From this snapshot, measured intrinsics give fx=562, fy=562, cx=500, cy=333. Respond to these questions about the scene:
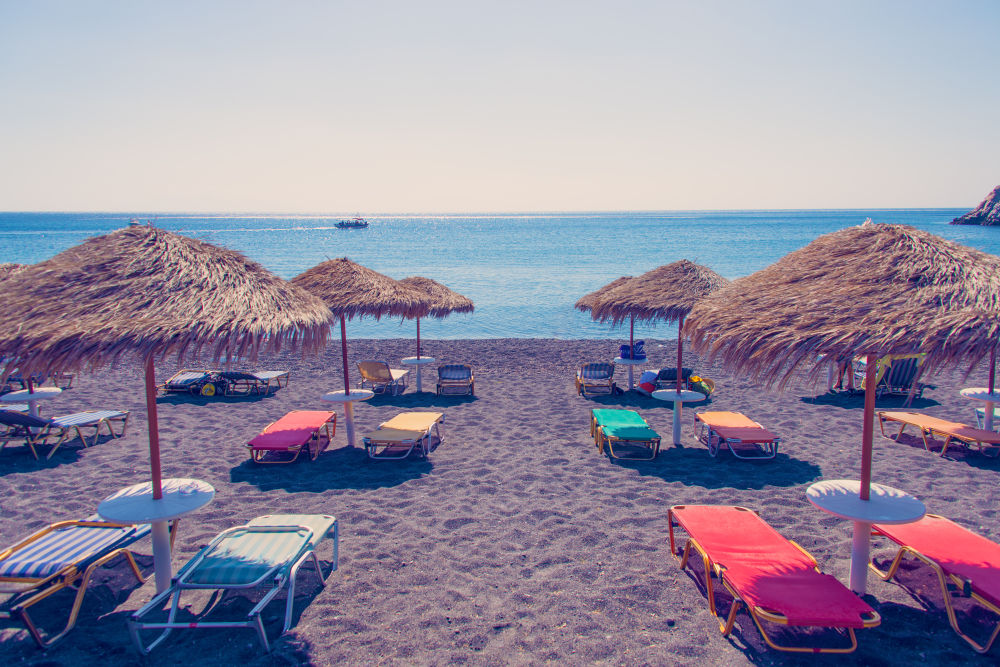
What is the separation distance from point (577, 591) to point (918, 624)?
2344 millimetres

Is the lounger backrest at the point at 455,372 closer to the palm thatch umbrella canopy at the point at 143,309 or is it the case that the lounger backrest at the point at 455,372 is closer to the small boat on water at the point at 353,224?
the palm thatch umbrella canopy at the point at 143,309

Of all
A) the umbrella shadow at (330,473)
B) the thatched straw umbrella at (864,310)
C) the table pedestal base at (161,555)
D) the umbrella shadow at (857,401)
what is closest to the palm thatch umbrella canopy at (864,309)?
the thatched straw umbrella at (864,310)

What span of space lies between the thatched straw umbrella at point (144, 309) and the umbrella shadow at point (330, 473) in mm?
2299

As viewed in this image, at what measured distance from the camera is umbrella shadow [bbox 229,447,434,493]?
6.52 meters

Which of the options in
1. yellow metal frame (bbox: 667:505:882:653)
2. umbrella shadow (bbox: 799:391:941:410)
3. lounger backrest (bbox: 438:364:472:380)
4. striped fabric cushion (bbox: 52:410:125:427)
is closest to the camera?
yellow metal frame (bbox: 667:505:882:653)

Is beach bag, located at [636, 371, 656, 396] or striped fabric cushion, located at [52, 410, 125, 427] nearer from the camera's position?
striped fabric cushion, located at [52, 410, 125, 427]

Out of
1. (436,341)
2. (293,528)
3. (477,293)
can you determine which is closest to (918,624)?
(293,528)

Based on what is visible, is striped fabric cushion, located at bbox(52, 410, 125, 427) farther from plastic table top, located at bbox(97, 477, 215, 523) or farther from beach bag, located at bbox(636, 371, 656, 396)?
beach bag, located at bbox(636, 371, 656, 396)

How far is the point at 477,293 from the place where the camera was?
1336 inches

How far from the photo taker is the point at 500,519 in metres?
5.60

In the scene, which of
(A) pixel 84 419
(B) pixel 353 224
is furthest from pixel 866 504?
(B) pixel 353 224

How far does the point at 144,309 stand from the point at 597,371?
324 inches

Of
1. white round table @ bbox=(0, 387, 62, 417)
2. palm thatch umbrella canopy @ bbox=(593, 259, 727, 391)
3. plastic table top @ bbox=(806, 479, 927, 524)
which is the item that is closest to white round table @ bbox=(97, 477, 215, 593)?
plastic table top @ bbox=(806, 479, 927, 524)

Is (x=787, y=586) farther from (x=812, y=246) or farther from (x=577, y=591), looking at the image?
(x=812, y=246)
